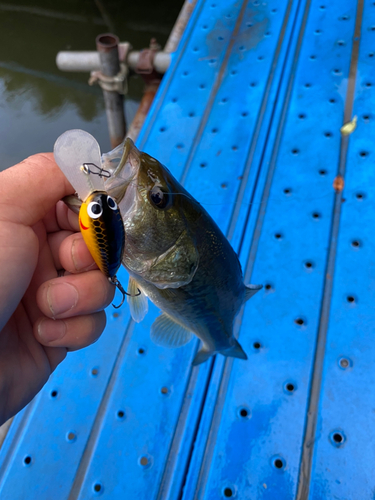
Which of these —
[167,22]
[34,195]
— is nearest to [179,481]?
[34,195]

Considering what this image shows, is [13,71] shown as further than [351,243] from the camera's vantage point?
Yes

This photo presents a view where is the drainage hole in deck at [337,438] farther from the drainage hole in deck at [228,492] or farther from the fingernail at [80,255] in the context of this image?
the fingernail at [80,255]

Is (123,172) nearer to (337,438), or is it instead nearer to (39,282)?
(39,282)

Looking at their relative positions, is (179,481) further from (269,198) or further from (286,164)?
(286,164)

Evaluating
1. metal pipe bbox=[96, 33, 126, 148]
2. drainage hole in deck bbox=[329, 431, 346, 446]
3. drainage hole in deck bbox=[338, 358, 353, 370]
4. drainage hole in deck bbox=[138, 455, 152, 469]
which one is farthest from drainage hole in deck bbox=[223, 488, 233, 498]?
metal pipe bbox=[96, 33, 126, 148]

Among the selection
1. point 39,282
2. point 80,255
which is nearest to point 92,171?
point 80,255

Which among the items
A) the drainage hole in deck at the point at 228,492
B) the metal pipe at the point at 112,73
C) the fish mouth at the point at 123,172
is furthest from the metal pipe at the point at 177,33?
the drainage hole in deck at the point at 228,492

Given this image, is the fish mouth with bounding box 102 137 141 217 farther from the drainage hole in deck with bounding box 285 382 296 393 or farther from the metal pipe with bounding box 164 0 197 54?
the metal pipe with bounding box 164 0 197 54
